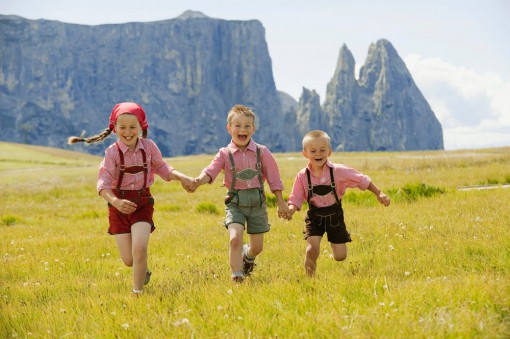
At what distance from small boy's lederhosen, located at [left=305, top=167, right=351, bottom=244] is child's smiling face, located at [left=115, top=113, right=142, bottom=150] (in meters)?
2.44

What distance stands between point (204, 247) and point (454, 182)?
38.6ft

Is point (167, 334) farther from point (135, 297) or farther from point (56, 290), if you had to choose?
point (56, 290)

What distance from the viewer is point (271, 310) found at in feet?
14.6

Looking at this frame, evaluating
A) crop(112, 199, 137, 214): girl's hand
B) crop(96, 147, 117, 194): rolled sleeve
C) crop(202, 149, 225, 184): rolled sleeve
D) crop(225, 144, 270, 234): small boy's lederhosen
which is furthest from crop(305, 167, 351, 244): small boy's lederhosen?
crop(96, 147, 117, 194): rolled sleeve

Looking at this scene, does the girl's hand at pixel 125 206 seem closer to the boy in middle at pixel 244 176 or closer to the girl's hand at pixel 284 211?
the boy in middle at pixel 244 176

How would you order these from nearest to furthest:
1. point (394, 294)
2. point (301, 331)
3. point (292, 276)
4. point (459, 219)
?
1. point (301, 331)
2. point (394, 294)
3. point (292, 276)
4. point (459, 219)

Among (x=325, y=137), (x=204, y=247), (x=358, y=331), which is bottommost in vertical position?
(x=204, y=247)

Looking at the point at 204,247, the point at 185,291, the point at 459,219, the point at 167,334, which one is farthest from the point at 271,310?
the point at 459,219

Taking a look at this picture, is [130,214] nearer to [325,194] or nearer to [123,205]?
[123,205]

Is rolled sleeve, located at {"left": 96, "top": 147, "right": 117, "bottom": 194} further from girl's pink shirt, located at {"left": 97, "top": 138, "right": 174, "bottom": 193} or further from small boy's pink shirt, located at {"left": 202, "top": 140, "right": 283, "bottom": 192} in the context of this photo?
small boy's pink shirt, located at {"left": 202, "top": 140, "right": 283, "bottom": 192}

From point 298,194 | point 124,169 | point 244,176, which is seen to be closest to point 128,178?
point 124,169

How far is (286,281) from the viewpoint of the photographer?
5.46 meters

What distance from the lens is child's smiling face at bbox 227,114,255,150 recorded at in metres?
6.53

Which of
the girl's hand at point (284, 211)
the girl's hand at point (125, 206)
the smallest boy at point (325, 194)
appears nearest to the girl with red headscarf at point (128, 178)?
the girl's hand at point (125, 206)
